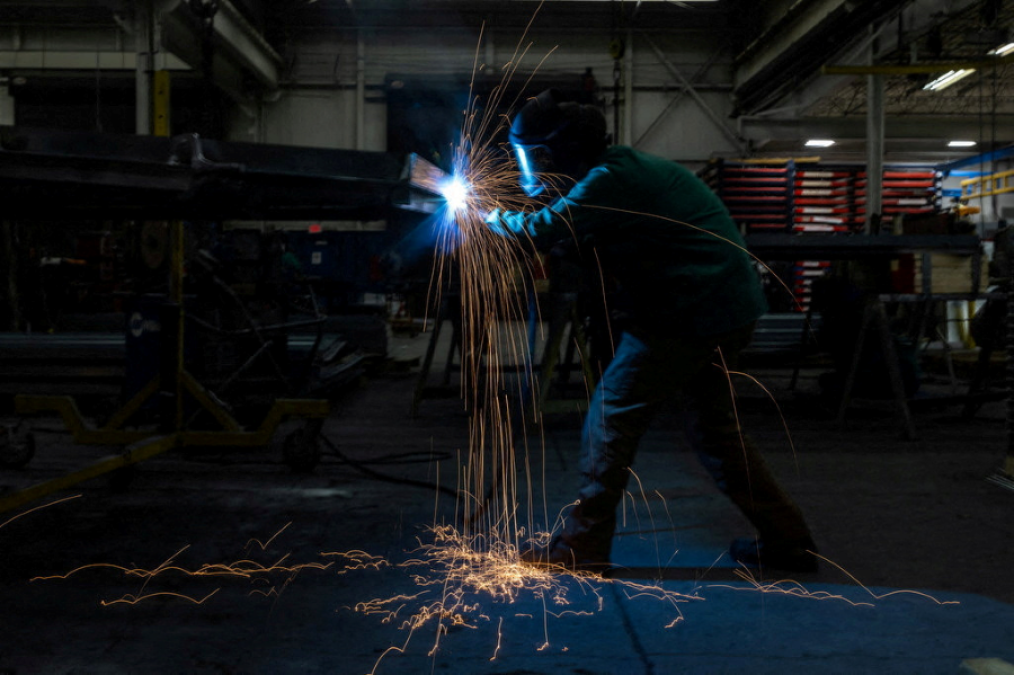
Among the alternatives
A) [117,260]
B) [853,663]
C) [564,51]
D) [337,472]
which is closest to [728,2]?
[564,51]

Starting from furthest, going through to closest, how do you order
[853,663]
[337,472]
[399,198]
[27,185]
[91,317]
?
[91,317] → [337,472] → [399,198] → [27,185] → [853,663]

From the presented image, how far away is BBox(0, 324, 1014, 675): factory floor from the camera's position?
72.2 inches

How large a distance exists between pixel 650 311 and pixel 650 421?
356 mm

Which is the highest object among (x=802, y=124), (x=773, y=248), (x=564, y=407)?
(x=802, y=124)

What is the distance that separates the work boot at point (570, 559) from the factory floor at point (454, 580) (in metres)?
0.05

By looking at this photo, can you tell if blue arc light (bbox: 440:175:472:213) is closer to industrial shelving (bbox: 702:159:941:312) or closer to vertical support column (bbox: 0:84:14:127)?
industrial shelving (bbox: 702:159:941:312)

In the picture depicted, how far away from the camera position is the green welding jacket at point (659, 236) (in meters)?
2.28

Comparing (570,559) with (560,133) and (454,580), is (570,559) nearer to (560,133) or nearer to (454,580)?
(454,580)

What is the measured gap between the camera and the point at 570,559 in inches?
92.4

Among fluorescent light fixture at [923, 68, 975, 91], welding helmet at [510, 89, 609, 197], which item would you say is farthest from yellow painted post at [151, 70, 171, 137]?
fluorescent light fixture at [923, 68, 975, 91]

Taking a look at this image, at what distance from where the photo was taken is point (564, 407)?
482 cm

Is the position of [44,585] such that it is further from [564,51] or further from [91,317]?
[564,51]

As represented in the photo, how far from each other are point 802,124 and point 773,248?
25.7 ft

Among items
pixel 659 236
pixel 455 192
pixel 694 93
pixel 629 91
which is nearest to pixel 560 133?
pixel 659 236
